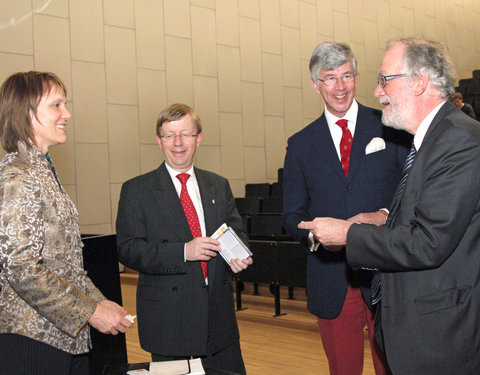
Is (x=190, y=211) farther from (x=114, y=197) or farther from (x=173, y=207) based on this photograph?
(x=114, y=197)

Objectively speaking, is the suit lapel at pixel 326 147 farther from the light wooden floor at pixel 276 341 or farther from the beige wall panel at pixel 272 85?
the beige wall panel at pixel 272 85

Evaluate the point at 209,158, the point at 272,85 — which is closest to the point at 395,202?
the point at 209,158

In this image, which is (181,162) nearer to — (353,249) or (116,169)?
(353,249)

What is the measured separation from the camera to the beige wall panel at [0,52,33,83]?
6.17 meters

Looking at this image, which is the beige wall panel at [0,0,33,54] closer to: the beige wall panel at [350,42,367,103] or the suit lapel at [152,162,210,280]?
the suit lapel at [152,162,210,280]

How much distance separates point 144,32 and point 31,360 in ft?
21.1

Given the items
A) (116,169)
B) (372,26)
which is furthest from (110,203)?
(372,26)

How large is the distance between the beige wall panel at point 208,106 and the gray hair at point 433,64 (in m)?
6.29

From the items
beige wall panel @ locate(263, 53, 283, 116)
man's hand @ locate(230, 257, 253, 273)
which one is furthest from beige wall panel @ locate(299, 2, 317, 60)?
man's hand @ locate(230, 257, 253, 273)

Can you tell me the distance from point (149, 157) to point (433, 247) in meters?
6.26

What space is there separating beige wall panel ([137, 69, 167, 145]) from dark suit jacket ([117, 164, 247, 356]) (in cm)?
508

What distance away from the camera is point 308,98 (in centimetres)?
960

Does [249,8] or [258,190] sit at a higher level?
[249,8]

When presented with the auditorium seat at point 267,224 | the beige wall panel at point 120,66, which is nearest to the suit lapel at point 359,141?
the auditorium seat at point 267,224
